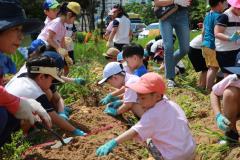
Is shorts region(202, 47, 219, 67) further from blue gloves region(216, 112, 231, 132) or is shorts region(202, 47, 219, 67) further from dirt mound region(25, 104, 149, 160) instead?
blue gloves region(216, 112, 231, 132)

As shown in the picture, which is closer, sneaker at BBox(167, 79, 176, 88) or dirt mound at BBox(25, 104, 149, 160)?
dirt mound at BBox(25, 104, 149, 160)

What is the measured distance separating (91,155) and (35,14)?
33903 millimetres

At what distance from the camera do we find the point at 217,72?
218 inches

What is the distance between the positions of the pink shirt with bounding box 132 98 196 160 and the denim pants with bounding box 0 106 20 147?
0.75 metres

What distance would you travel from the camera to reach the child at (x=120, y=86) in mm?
4059

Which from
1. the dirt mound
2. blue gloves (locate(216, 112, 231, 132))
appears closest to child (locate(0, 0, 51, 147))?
the dirt mound

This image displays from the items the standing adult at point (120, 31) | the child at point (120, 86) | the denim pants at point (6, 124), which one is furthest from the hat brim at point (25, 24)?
the standing adult at point (120, 31)

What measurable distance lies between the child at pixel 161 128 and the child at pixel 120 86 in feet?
3.32

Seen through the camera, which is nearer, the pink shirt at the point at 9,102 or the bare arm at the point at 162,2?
the pink shirt at the point at 9,102

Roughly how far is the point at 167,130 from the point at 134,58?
209cm

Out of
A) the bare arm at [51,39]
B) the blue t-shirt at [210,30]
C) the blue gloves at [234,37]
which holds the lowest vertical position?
the bare arm at [51,39]

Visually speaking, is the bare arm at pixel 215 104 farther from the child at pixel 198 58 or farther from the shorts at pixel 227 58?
the child at pixel 198 58

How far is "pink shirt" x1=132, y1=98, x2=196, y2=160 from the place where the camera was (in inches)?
110

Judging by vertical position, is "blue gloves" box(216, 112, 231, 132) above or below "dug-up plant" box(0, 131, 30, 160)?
above
